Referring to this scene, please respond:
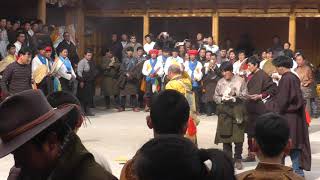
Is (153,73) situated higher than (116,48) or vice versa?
(116,48)

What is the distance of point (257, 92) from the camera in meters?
10.1

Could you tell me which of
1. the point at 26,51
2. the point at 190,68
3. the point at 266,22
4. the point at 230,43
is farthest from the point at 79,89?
the point at 266,22

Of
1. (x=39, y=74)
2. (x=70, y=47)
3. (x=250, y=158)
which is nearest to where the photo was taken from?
(x=250, y=158)

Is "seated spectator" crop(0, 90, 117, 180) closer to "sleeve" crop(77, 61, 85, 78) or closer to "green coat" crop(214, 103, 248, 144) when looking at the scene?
"green coat" crop(214, 103, 248, 144)

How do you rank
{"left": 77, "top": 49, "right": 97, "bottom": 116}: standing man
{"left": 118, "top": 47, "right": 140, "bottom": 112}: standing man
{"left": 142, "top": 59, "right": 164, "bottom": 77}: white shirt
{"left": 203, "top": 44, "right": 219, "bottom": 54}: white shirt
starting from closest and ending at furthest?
1. {"left": 77, "top": 49, "right": 97, "bottom": 116}: standing man
2. {"left": 142, "top": 59, "right": 164, "bottom": 77}: white shirt
3. {"left": 118, "top": 47, "right": 140, "bottom": 112}: standing man
4. {"left": 203, "top": 44, "right": 219, "bottom": 54}: white shirt

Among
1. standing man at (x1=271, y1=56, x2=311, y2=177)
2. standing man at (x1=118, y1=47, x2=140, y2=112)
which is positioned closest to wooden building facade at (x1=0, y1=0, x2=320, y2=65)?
standing man at (x1=118, y1=47, x2=140, y2=112)

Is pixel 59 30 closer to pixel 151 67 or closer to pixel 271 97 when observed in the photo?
pixel 151 67

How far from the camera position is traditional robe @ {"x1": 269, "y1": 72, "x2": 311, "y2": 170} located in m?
8.63

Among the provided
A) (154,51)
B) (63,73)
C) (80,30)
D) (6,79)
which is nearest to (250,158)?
(6,79)

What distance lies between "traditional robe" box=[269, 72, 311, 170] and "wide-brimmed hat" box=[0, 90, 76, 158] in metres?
6.32

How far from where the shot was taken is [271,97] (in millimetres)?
9883

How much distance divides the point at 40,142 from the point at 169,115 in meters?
1.46

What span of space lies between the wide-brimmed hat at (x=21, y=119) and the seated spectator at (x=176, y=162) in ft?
1.34

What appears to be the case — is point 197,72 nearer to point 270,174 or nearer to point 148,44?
point 148,44
